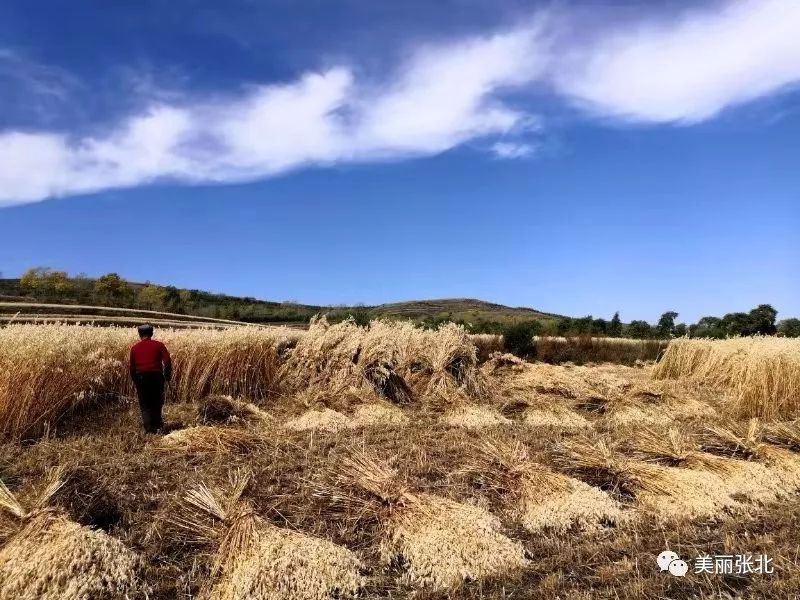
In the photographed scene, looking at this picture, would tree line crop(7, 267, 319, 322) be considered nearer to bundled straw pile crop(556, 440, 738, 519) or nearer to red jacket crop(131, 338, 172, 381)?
red jacket crop(131, 338, 172, 381)

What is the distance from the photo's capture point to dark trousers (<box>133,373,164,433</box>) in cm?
901

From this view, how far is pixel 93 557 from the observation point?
13.8ft

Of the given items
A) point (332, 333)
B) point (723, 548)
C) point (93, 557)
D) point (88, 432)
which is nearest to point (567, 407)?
point (332, 333)

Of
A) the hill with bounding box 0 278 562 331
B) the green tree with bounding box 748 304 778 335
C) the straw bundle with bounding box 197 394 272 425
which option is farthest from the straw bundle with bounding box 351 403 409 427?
the green tree with bounding box 748 304 778 335

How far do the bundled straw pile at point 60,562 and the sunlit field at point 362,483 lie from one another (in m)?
0.01

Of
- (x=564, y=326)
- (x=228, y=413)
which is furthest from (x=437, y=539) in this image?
(x=564, y=326)

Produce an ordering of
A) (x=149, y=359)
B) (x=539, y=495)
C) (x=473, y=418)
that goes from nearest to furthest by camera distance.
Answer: (x=539, y=495)
(x=149, y=359)
(x=473, y=418)

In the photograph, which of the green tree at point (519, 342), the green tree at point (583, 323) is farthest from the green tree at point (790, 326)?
the green tree at point (519, 342)

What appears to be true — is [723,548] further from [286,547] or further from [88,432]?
[88,432]

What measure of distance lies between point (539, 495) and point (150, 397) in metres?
6.07

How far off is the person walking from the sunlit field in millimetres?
293

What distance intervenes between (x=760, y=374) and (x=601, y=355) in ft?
58.6

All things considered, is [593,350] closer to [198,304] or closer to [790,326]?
[790,326]

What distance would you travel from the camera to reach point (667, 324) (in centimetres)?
4041
